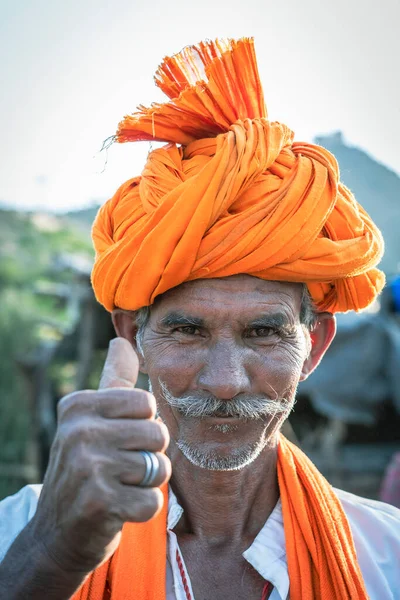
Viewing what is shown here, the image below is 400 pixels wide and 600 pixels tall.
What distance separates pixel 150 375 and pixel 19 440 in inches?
394

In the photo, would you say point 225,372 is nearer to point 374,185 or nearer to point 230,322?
point 230,322

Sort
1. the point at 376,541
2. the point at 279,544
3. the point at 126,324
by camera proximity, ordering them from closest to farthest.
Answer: the point at 279,544 < the point at 376,541 < the point at 126,324

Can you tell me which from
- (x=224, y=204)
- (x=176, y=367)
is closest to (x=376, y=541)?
(x=176, y=367)

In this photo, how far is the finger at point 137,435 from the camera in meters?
1.42

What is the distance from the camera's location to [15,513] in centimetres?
238

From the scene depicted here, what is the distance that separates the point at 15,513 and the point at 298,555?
3.38ft

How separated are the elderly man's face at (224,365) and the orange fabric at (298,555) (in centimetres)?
28

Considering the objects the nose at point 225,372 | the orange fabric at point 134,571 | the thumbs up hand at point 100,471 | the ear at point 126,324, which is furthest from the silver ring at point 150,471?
the ear at point 126,324

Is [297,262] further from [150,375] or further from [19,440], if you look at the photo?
[19,440]

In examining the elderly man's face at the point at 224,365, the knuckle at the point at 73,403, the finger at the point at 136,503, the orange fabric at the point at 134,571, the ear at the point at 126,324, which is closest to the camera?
the finger at the point at 136,503

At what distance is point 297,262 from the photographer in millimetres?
2322

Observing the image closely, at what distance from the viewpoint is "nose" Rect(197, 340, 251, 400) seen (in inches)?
85.7

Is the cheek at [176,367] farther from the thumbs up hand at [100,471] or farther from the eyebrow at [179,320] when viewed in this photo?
the thumbs up hand at [100,471]

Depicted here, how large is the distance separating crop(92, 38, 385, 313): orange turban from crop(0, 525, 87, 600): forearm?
991 mm
